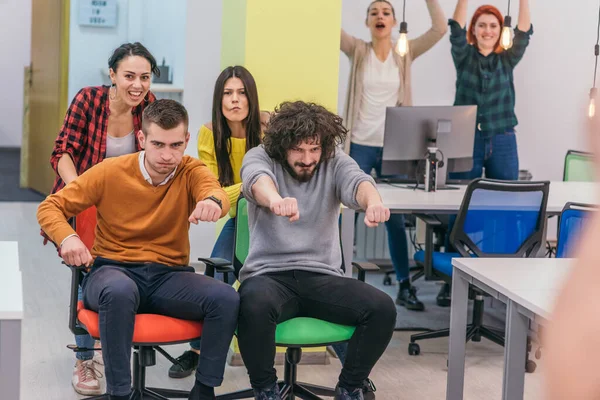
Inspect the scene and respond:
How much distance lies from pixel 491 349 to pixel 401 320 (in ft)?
2.03

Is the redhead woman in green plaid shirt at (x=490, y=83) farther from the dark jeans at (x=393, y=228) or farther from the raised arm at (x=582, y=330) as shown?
the raised arm at (x=582, y=330)

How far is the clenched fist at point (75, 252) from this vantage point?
299cm

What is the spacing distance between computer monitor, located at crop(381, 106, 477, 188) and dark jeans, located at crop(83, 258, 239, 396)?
1842 millimetres

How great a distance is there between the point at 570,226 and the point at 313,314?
1.15 meters

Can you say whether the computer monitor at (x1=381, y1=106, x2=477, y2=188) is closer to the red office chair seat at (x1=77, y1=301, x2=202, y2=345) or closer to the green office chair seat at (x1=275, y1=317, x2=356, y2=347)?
the green office chair seat at (x1=275, y1=317, x2=356, y2=347)

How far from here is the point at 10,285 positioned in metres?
2.55

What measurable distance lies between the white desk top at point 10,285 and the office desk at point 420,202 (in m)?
1.49

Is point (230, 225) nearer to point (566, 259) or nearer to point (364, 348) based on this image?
point (364, 348)

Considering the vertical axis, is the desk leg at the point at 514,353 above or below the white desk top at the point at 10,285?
below

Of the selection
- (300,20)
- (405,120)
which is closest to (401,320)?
(405,120)

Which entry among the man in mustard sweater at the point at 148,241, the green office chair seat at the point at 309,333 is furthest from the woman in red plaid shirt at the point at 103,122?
the green office chair seat at the point at 309,333

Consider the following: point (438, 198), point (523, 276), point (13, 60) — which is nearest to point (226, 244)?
point (438, 198)

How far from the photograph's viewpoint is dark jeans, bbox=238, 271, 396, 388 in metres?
3.04

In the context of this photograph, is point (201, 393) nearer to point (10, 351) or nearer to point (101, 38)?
point (10, 351)
